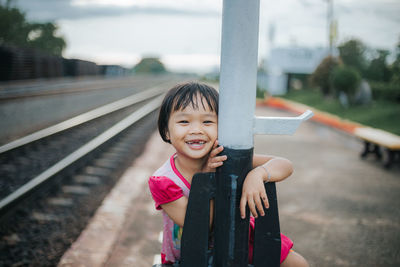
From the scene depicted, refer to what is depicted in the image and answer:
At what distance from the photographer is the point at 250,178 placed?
138cm

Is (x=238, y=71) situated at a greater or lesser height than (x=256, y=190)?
greater

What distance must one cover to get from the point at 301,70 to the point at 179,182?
35.0 metres

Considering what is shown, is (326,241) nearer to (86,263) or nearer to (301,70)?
(86,263)

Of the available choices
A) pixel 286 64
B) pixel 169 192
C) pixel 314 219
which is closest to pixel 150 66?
pixel 286 64

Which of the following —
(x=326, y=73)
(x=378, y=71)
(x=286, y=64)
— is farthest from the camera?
(x=286, y=64)

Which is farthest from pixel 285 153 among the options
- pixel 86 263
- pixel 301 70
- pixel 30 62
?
pixel 301 70

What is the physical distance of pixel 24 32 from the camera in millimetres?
64375

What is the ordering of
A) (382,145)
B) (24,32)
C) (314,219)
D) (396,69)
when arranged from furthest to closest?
(24,32), (396,69), (382,145), (314,219)

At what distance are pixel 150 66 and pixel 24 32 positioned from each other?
255 ft

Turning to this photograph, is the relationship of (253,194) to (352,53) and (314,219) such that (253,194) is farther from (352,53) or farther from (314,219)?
(352,53)

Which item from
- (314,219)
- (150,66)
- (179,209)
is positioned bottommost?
(314,219)

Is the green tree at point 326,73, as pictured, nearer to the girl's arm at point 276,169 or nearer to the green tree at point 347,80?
the green tree at point 347,80

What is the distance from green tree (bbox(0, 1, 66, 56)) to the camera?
5751 centimetres

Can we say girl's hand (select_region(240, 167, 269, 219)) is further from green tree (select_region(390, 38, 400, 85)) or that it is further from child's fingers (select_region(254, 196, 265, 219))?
green tree (select_region(390, 38, 400, 85))
